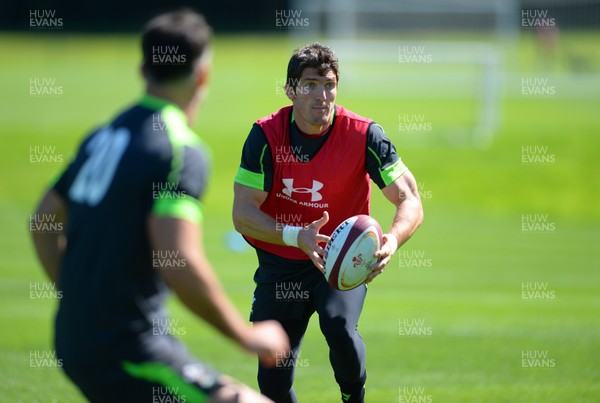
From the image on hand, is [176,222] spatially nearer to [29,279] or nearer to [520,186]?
→ [29,279]

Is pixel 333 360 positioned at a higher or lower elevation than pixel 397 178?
lower

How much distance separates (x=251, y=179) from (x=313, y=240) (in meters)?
0.82

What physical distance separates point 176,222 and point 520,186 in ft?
69.6

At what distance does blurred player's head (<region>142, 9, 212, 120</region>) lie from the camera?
156 inches

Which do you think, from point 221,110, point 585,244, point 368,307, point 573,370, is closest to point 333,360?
point 573,370

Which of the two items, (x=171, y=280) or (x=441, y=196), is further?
(x=441, y=196)

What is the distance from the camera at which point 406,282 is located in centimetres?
1551
